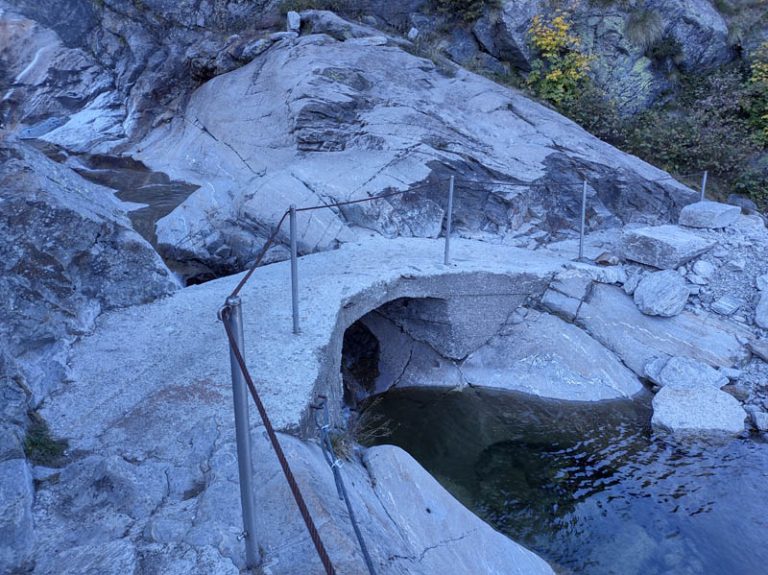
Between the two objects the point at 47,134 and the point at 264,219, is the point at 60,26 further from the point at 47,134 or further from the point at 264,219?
the point at 264,219

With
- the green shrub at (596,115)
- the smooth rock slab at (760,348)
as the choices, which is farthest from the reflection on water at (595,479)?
the green shrub at (596,115)

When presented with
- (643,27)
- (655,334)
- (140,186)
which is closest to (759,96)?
(643,27)

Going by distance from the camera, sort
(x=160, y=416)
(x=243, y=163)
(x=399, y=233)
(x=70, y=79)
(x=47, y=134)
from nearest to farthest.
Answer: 1. (x=160, y=416)
2. (x=399, y=233)
3. (x=243, y=163)
4. (x=47, y=134)
5. (x=70, y=79)

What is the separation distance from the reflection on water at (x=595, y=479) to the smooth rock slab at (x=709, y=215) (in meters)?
4.13

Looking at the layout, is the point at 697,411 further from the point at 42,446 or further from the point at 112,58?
the point at 112,58

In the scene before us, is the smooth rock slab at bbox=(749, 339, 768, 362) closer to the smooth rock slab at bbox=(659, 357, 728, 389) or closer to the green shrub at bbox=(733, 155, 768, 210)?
the smooth rock slab at bbox=(659, 357, 728, 389)

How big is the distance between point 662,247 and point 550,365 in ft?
9.38

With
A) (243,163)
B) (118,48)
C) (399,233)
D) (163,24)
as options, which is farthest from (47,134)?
(399,233)

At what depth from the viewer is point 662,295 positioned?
9.02m

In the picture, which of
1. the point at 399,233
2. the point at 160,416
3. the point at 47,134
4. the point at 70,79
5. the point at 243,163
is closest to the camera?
the point at 160,416

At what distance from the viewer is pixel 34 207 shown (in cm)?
566

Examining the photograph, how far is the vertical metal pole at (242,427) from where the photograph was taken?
8.90 feet

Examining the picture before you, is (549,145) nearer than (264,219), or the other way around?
(264,219)

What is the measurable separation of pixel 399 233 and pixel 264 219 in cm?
237
